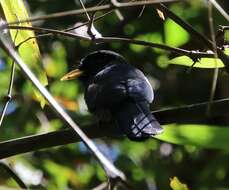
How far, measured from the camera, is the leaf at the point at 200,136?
2.97m

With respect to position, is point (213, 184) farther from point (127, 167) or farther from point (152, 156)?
point (152, 156)

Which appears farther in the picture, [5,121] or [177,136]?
[5,121]

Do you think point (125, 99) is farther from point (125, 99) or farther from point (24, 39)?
point (24, 39)

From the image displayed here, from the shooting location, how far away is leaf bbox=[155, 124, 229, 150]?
2971 millimetres

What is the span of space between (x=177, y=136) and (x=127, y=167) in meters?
2.14

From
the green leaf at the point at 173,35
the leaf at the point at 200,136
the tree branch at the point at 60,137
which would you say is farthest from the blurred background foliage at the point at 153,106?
the tree branch at the point at 60,137

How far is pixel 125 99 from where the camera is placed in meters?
3.90

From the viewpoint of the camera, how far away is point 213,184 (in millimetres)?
4719

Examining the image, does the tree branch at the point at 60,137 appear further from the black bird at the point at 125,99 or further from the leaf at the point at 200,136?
the black bird at the point at 125,99

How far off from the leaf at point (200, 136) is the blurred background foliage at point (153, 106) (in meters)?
1.81

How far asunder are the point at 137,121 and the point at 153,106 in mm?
2906

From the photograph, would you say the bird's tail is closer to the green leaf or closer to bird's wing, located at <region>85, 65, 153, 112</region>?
bird's wing, located at <region>85, 65, 153, 112</region>

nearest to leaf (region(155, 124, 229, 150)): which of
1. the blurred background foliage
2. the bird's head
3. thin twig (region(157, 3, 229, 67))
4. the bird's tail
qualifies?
the bird's tail

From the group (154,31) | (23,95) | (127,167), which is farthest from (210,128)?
(23,95)
